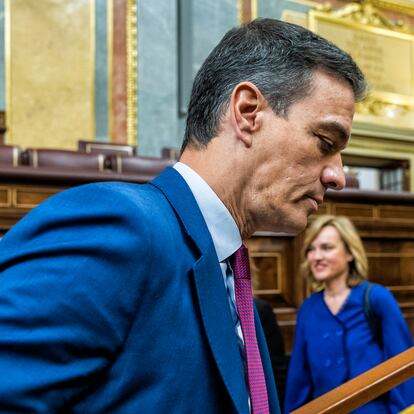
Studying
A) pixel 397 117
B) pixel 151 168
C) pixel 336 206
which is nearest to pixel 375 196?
pixel 336 206

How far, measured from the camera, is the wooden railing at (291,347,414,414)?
2.90ft

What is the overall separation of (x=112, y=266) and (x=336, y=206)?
3.16 m

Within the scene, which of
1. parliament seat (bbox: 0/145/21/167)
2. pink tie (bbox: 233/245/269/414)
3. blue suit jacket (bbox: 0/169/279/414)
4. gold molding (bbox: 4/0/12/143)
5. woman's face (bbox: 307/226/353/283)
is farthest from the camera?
gold molding (bbox: 4/0/12/143)

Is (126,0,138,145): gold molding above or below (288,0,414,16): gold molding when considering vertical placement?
below

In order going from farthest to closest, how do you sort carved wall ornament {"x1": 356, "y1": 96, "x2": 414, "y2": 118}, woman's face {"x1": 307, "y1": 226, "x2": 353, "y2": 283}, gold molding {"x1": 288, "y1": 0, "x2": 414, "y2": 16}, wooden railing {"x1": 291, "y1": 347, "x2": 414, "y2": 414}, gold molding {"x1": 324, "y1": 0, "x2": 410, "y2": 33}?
gold molding {"x1": 288, "y1": 0, "x2": 414, "y2": 16}, carved wall ornament {"x1": 356, "y1": 96, "x2": 414, "y2": 118}, gold molding {"x1": 324, "y1": 0, "x2": 410, "y2": 33}, woman's face {"x1": 307, "y1": 226, "x2": 353, "y2": 283}, wooden railing {"x1": 291, "y1": 347, "x2": 414, "y2": 414}

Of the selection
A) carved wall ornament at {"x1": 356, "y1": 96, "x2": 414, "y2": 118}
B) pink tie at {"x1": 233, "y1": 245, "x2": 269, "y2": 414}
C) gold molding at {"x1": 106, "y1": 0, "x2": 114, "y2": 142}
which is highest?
gold molding at {"x1": 106, "y1": 0, "x2": 114, "y2": 142}

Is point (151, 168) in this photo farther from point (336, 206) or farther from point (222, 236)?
point (222, 236)

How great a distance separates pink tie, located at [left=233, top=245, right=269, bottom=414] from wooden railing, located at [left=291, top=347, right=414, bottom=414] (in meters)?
0.21

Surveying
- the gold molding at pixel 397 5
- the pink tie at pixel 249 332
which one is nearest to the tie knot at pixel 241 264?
the pink tie at pixel 249 332

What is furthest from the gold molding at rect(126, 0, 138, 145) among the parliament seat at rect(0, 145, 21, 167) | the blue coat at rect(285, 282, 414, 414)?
the blue coat at rect(285, 282, 414, 414)

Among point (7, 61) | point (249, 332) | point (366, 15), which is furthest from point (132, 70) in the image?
point (249, 332)

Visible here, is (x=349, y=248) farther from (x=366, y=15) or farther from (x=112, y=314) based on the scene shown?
(x=366, y=15)

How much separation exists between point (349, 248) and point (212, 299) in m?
1.80

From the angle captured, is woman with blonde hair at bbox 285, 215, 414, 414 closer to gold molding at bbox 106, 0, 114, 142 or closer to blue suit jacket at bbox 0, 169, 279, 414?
blue suit jacket at bbox 0, 169, 279, 414
